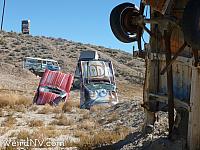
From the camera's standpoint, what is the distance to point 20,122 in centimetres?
1427

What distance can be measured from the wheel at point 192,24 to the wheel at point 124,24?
292 centimetres

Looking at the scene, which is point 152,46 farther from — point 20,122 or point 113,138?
point 20,122

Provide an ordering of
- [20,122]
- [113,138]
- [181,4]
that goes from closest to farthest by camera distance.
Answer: [181,4], [113,138], [20,122]

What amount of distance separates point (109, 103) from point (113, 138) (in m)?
10.5

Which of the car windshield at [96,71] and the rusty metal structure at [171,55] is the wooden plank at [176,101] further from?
the car windshield at [96,71]

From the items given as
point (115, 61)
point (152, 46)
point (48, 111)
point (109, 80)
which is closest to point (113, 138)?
point (152, 46)

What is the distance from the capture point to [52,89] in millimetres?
22344

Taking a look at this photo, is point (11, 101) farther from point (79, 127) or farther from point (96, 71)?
point (79, 127)

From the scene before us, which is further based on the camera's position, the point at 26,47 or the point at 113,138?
the point at 26,47

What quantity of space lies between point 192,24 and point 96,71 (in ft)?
50.7

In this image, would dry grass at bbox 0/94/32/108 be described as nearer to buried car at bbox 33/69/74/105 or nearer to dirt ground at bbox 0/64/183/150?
dirt ground at bbox 0/64/183/150

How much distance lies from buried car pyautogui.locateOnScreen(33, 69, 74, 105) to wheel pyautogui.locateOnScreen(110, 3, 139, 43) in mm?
12574

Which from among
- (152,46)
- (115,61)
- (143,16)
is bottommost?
(115,61)

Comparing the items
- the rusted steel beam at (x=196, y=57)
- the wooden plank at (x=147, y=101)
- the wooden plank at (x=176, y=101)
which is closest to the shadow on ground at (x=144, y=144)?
the wooden plank at (x=147, y=101)
